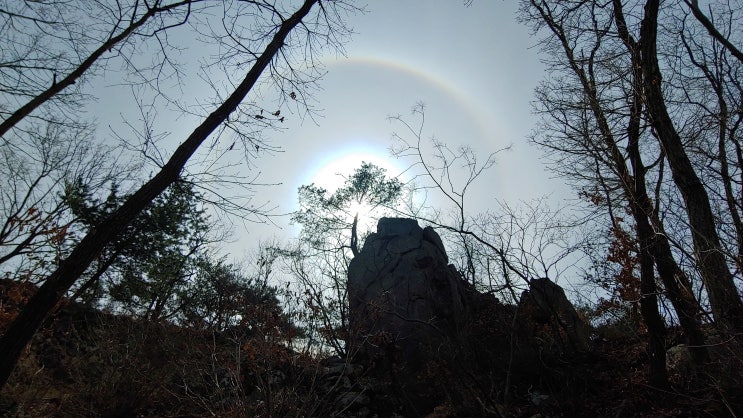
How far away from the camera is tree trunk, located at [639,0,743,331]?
12.6ft

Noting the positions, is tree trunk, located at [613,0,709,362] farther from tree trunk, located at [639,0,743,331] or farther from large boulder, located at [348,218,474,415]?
large boulder, located at [348,218,474,415]

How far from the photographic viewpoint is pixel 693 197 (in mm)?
4637

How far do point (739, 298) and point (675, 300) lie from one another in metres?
1.19

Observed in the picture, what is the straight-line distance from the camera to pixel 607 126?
537cm

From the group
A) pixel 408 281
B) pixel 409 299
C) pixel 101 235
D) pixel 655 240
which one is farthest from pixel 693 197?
pixel 408 281

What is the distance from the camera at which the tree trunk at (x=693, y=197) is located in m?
3.84

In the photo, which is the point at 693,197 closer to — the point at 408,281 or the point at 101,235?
the point at 101,235

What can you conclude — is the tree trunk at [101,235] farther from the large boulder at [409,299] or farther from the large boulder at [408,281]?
the large boulder at [408,281]

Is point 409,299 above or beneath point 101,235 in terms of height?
above

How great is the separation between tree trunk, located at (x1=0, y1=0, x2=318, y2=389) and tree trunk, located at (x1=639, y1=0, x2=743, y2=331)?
4575 mm

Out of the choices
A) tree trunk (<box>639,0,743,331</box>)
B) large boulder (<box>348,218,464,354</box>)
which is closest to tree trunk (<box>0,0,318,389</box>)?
tree trunk (<box>639,0,743,331</box>)

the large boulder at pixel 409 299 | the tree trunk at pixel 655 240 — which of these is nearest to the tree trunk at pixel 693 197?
the tree trunk at pixel 655 240

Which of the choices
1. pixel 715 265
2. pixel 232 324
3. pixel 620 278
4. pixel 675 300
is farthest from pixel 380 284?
pixel 715 265

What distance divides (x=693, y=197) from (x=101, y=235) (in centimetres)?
654
